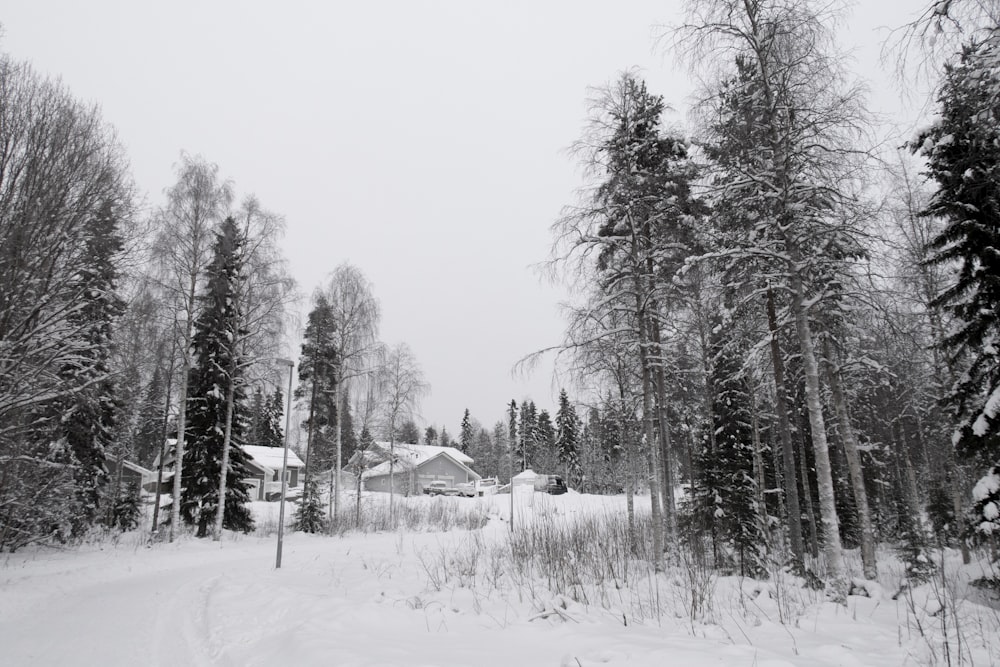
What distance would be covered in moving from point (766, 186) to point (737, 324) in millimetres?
4014

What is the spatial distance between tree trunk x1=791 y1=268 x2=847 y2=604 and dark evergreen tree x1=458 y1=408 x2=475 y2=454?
86213 mm

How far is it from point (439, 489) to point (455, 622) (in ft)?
164

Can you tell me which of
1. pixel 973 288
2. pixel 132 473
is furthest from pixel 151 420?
pixel 973 288

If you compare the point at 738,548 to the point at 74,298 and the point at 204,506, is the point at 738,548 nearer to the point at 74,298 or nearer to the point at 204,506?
the point at 74,298

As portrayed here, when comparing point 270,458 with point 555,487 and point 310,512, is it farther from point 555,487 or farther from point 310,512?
point 310,512

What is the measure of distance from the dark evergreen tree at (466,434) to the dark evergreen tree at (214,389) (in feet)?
238

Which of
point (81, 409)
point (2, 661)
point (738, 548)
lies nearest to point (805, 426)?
point (738, 548)

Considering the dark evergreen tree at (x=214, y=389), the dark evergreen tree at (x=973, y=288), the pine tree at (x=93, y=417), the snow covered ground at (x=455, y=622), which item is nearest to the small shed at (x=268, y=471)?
the dark evergreen tree at (x=214, y=389)

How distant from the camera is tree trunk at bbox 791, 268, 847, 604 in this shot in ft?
26.3

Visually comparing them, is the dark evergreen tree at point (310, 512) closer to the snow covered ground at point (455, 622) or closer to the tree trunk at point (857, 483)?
the snow covered ground at point (455, 622)

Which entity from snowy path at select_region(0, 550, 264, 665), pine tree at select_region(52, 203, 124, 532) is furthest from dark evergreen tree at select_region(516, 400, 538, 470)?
snowy path at select_region(0, 550, 264, 665)

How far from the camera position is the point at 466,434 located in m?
93.6

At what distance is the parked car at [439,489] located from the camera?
51.7 metres

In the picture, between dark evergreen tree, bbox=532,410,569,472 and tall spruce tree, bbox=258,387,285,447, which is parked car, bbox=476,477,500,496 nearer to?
dark evergreen tree, bbox=532,410,569,472
